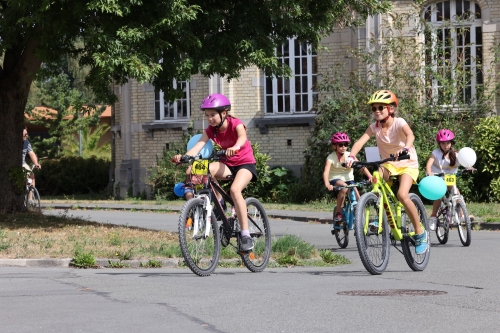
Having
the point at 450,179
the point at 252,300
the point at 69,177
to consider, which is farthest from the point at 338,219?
the point at 69,177

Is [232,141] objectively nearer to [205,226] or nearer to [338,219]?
[205,226]

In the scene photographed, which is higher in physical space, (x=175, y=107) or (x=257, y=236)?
(x=175, y=107)

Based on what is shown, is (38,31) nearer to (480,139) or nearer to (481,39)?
(480,139)

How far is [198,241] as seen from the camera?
395 inches

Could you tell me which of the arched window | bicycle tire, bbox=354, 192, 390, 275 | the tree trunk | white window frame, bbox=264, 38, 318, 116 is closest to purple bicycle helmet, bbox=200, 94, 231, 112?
bicycle tire, bbox=354, 192, 390, 275

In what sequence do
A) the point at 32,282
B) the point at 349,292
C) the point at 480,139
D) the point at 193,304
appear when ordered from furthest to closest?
1. the point at 480,139
2. the point at 32,282
3. the point at 349,292
4. the point at 193,304

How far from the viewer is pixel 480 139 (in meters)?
24.8

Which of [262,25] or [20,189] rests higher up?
[262,25]

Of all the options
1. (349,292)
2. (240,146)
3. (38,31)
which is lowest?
(349,292)

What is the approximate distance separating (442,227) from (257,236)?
4958mm

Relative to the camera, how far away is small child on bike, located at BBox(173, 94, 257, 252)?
10312 mm

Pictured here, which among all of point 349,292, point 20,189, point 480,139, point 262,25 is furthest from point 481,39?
point 349,292

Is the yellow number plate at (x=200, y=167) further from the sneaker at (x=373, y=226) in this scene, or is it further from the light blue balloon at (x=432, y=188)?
the light blue balloon at (x=432, y=188)

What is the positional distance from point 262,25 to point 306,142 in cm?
1231
